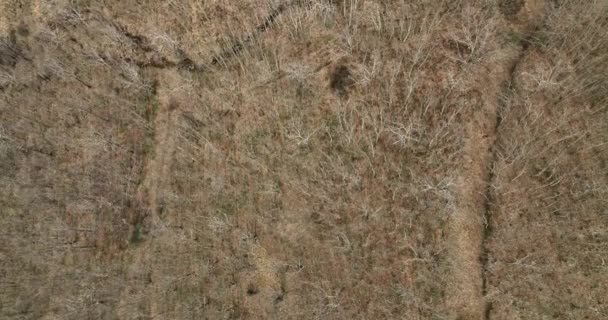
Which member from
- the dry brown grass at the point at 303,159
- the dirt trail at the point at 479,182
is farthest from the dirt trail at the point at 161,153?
the dirt trail at the point at 479,182

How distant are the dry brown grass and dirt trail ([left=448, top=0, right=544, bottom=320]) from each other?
0.15ft

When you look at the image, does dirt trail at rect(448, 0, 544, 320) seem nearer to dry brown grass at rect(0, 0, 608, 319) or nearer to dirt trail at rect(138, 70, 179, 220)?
dry brown grass at rect(0, 0, 608, 319)

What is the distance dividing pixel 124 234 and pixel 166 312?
229 centimetres

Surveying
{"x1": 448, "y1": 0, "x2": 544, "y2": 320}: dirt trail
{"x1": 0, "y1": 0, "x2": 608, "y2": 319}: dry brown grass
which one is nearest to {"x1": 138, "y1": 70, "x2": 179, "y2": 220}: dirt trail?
{"x1": 0, "y1": 0, "x2": 608, "y2": 319}: dry brown grass

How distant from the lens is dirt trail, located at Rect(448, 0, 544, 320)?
34.7 feet

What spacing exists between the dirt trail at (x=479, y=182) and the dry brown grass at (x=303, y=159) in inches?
1.8

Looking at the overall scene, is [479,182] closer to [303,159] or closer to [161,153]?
[303,159]

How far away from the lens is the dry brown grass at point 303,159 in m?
10.6

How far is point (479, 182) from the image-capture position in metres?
10.8

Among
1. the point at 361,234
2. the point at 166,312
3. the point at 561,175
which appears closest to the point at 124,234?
the point at 166,312

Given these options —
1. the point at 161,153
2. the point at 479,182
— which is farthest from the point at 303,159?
the point at 479,182

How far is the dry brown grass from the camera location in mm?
10562

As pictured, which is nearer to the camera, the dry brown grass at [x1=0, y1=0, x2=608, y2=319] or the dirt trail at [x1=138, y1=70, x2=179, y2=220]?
the dry brown grass at [x1=0, y1=0, x2=608, y2=319]

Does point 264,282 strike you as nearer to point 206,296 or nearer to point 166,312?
point 206,296
